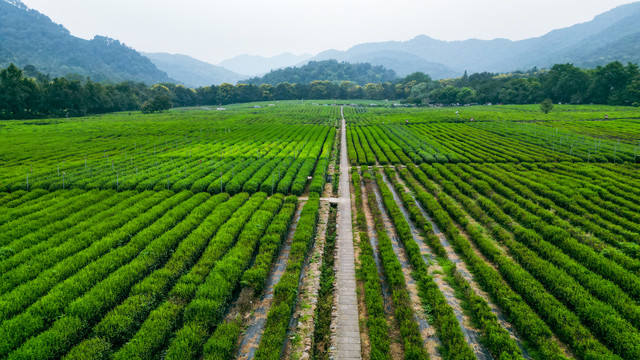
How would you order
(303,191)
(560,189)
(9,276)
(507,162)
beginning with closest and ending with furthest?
(9,276), (560,189), (303,191), (507,162)

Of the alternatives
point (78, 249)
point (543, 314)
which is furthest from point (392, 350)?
point (78, 249)

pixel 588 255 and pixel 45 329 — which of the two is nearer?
pixel 45 329

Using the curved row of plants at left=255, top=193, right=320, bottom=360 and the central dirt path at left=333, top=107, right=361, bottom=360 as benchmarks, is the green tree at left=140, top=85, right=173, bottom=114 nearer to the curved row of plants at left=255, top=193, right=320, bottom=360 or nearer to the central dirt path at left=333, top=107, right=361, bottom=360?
the central dirt path at left=333, top=107, right=361, bottom=360

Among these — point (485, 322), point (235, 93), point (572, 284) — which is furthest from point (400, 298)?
point (235, 93)

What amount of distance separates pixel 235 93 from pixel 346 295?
175 m

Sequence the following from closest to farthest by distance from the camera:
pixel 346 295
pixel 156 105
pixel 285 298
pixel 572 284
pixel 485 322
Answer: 1. pixel 485 322
2. pixel 285 298
3. pixel 572 284
4. pixel 346 295
5. pixel 156 105

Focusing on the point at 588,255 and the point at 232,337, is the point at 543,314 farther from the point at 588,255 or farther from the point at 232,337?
the point at 232,337

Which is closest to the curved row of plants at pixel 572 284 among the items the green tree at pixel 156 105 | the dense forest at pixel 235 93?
the dense forest at pixel 235 93

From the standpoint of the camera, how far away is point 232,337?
1085 centimetres

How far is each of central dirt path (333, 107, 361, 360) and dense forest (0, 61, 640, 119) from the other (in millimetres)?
105060

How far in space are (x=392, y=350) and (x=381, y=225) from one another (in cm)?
1042

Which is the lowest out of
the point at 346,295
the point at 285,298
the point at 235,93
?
the point at 346,295

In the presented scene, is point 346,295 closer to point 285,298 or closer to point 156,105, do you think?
point 285,298

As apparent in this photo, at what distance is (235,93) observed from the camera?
172375 millimetres
